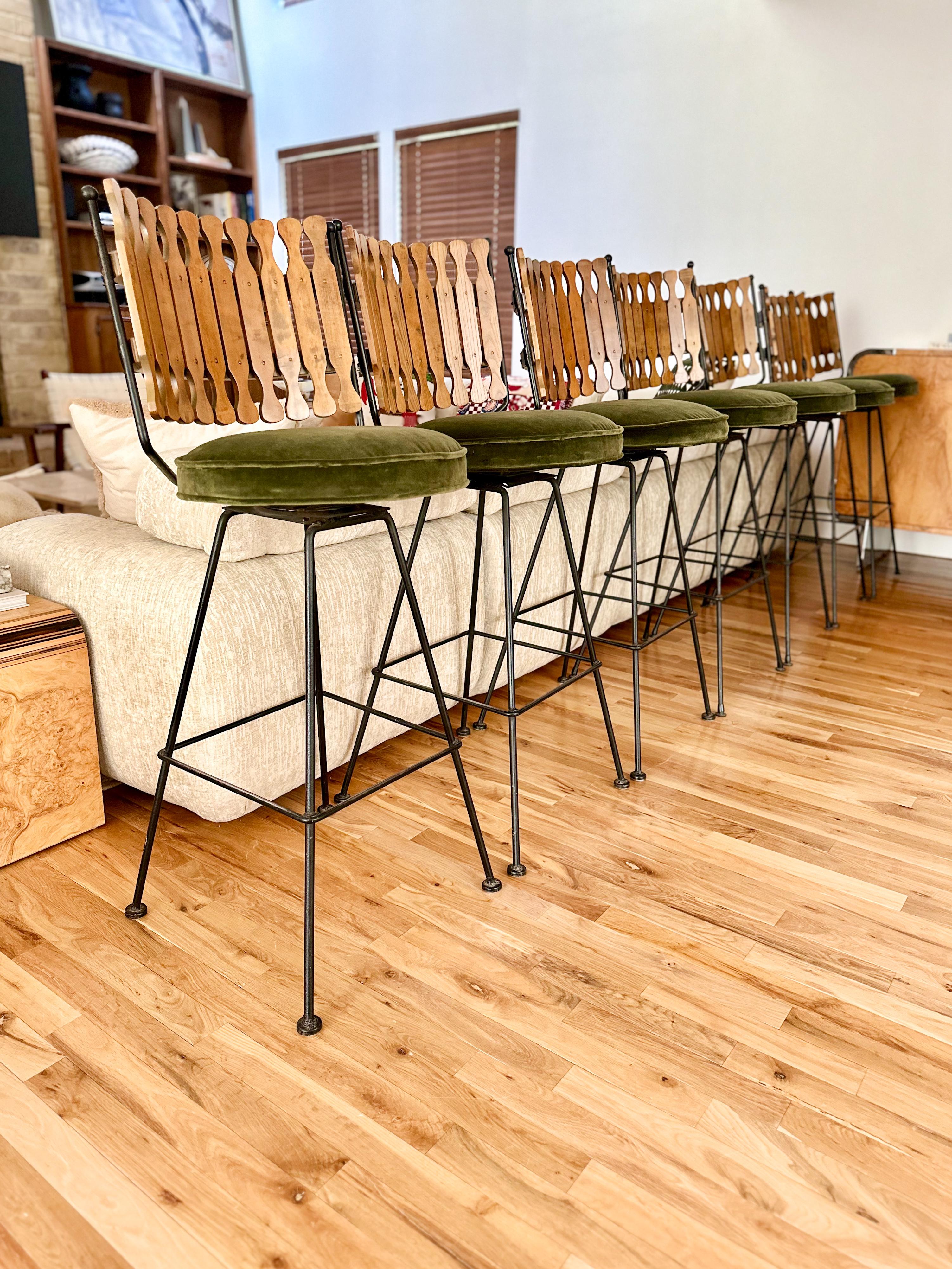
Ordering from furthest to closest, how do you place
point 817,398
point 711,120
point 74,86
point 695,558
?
point 74,86, point 711,120, point 695,558, point 817,398

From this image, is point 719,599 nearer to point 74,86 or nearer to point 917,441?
point 917,441

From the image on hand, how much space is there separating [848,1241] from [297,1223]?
0.60m

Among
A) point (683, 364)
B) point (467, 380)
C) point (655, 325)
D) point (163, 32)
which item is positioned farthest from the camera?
point (163, 32)

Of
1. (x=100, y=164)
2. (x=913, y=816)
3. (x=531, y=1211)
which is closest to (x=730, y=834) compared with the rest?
(x=913, y=816)

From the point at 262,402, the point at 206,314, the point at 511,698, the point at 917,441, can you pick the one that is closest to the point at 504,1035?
the point at 511,698

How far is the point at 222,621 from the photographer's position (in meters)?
1.70

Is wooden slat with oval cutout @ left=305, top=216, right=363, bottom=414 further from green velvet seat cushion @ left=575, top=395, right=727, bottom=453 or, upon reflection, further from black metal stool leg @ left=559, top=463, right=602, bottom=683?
black metal stool leg @ left=559, top=463, right=602, bottom=683

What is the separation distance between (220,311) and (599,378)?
115 cm

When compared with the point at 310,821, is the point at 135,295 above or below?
above

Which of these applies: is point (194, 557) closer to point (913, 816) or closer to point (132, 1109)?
point (132, 1109)

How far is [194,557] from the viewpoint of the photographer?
5.83ft

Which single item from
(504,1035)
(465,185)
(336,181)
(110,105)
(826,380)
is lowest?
(504,1035)

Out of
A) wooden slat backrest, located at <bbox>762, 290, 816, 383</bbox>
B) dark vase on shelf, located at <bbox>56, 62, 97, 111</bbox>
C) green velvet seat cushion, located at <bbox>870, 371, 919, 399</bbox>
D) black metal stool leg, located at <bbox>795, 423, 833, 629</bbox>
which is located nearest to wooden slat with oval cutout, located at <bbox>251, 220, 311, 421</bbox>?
black metal stool leg, located at <bbox>795, 423, 833, 629</bbox>

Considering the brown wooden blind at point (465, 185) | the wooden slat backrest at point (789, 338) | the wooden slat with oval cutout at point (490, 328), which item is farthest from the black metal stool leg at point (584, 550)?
the brown wooden blind at point (465, 185)
